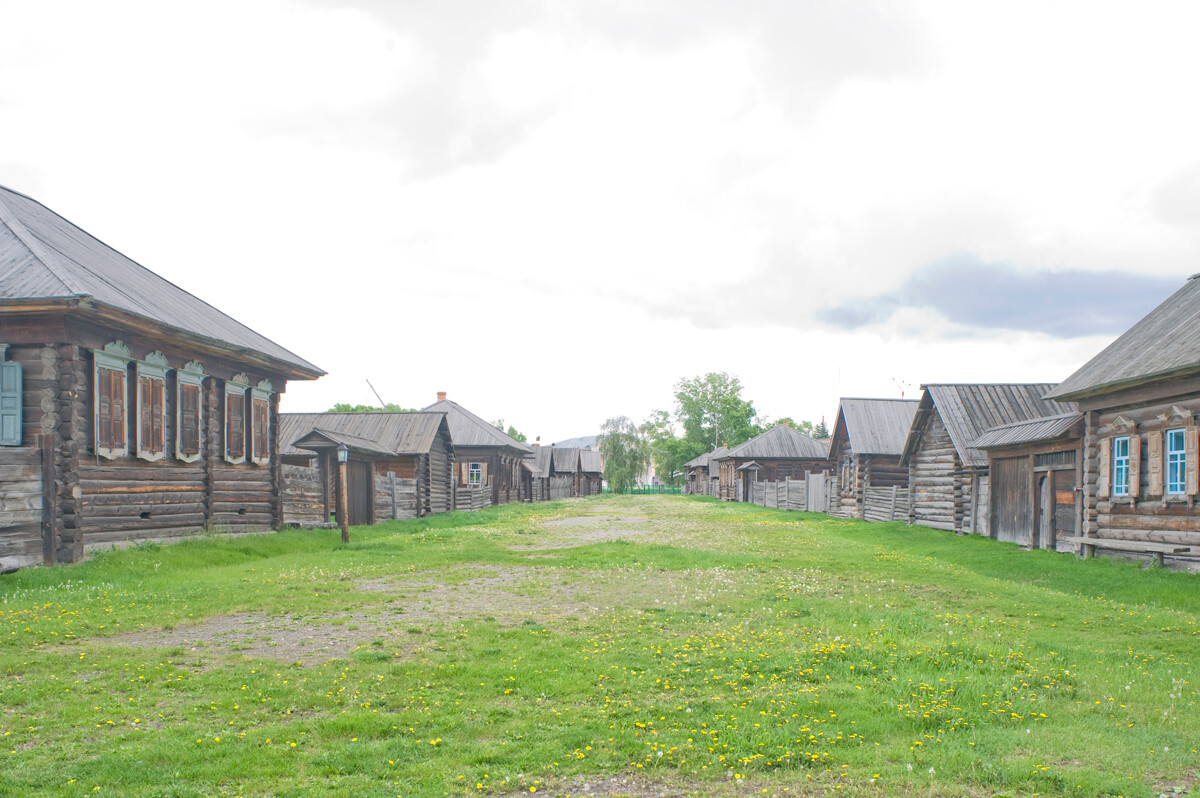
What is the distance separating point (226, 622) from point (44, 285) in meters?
8.42

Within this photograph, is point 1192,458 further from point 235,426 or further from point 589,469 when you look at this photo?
point 589,469

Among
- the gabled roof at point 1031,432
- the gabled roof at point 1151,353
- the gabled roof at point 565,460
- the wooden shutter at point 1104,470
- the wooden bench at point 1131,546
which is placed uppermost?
the gabled roof at point 1151,353

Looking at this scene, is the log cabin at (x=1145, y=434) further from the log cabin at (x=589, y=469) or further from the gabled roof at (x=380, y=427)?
the log cabin at (x=589, y=469)

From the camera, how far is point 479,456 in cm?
4966

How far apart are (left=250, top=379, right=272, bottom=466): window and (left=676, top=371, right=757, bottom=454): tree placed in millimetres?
90775

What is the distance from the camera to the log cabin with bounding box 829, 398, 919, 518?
38.5m

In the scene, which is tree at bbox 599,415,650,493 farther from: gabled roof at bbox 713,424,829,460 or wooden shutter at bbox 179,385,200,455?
wooden shutter at bbox 179,385,200,455

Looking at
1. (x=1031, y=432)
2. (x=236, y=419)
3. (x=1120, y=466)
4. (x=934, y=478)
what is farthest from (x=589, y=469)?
(x=1120, y=466)

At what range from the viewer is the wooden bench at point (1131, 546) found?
16578 mm

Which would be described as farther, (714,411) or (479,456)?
(714,411)

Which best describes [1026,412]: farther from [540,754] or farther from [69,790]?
[69,790]

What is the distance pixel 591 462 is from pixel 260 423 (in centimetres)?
7135

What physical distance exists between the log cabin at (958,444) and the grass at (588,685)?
1219 centimetres

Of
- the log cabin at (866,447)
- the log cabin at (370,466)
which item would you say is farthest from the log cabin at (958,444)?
the log cabin at (370,466)
